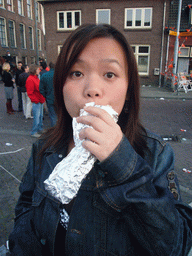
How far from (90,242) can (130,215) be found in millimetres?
273

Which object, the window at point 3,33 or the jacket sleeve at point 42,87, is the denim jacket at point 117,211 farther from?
the window at point 3,33

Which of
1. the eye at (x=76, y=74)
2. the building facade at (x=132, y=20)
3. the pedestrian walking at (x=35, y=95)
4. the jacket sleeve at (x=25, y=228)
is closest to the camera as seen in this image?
the eye at (x=76, y=74)

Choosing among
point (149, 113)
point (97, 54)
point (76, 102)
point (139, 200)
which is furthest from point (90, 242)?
point (149, 113)

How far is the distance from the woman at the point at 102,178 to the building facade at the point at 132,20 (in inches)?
677

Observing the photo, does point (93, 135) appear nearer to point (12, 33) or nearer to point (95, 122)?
point (95, 122)

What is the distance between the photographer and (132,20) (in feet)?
55.5

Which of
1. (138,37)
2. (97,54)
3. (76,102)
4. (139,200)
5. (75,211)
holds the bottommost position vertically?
(75,211)

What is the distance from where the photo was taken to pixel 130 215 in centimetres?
87

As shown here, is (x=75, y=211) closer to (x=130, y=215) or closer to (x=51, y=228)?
(x=51, y=228)

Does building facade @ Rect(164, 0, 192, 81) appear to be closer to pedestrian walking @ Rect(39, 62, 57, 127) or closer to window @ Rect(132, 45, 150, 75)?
window @ Rect(132, 45, 150, 75)

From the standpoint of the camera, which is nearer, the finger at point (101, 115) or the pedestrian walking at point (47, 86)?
the finger at point (101, 115)

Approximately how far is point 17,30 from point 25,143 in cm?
2772

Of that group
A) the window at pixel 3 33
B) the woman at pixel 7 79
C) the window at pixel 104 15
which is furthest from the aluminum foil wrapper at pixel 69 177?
the window at pixel 3 33

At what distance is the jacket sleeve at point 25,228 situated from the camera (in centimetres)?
117
